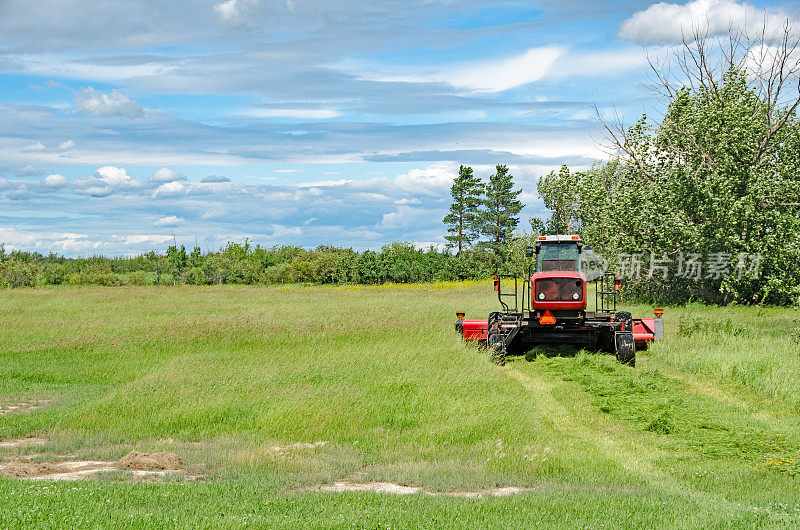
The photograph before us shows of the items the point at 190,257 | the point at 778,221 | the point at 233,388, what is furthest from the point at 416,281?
the point at 233,388

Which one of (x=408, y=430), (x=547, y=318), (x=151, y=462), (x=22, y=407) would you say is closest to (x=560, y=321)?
(x=547, y=318)

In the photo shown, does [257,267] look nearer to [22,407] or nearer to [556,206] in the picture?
[556,206]

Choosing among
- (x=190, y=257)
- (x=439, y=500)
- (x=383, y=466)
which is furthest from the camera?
(x=190, y=257)

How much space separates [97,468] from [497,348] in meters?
10.3

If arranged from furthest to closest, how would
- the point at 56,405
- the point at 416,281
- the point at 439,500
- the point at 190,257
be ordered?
the point at 190,257
the point at 416,281
the point at 56,405
the point at 439,500

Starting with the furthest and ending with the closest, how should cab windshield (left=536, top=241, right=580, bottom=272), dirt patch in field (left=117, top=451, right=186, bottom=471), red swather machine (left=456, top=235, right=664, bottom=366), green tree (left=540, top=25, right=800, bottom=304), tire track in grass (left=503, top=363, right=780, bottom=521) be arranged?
1. green tree (left=540, top=25, right=800, bottom=304)
2. cab windshield (left=536, top=241, right=580, bottom=272)
3. red swather machine (left=456, top=235, right=664, bottom=366)
4. dirt patch in field (left=117, top=451, right=186, bottom=471)
5. tire track in grass (left=503, top=363, right=780, bottom=521)

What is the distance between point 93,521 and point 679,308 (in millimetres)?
30798

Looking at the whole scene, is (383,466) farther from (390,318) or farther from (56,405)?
(390,318)

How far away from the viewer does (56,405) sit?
13203 millimetres

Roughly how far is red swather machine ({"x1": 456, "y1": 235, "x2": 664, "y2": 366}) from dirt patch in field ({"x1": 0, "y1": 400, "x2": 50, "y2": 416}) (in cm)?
994

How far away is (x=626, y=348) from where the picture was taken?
16.7m

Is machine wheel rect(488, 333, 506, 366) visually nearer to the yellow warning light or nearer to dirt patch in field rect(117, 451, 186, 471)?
the yellow warning light

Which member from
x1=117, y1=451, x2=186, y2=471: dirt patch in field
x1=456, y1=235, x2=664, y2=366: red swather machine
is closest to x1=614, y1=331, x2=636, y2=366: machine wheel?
x1=456, y1=235, x2=664, y2=366: red swather machine

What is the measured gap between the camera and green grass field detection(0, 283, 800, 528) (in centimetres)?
690
